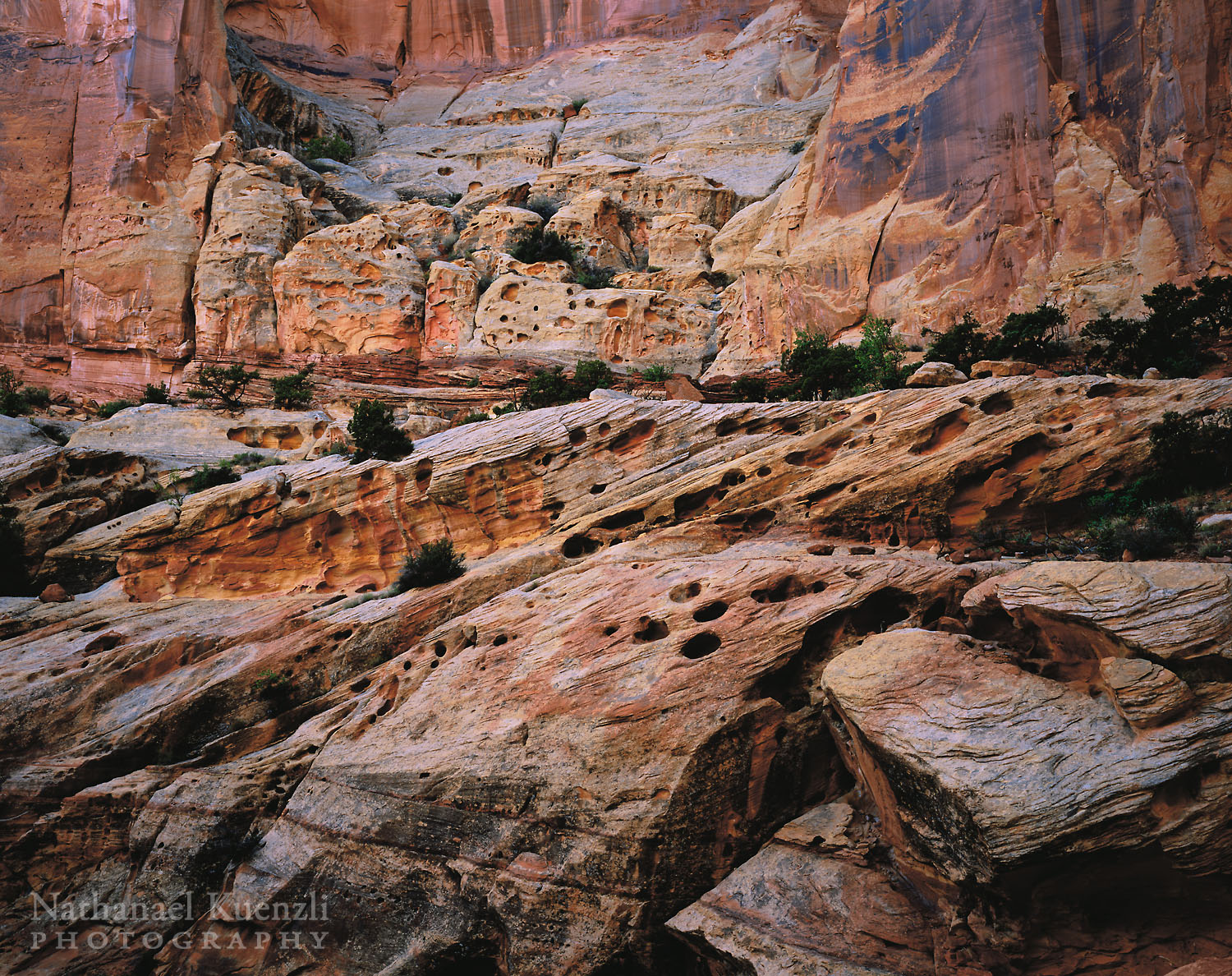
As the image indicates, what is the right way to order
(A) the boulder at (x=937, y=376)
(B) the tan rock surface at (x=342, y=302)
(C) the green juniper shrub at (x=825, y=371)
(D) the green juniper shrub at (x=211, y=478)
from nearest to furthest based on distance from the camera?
1. (A) the boulder at (x=937, y=376)
2. (D) the green juniper shrub at (x=211, y=478)
3. (C) the green juniper shrub at (x=825, y=371)
4. (B) the tan rock surface at (x=342, y=302)

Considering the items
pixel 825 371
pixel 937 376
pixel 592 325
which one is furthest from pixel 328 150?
pixel 937 376

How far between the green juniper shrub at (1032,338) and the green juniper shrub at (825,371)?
403 centimetres

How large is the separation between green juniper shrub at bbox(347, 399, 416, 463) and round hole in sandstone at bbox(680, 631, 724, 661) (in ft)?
34.6

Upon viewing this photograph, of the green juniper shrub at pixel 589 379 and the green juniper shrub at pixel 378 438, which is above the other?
the green juniper shrub at pixel 589 379

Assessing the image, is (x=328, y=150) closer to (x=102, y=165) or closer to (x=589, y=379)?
(x=102, y=165)

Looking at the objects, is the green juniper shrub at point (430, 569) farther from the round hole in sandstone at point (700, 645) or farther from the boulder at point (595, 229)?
the boulder at point (595, 229)

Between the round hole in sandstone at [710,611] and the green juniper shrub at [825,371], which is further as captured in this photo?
the green juniper shrub at [825,371]

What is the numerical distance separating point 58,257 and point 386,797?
3728 cm

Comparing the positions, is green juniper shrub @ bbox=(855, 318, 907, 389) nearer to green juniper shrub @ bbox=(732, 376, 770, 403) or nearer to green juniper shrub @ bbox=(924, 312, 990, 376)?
green juniper shrub @ bbox=(924, 312, 990, 376)

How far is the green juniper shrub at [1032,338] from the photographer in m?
21.0

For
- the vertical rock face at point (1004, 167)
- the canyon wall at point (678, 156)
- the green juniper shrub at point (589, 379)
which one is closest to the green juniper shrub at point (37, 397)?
the canyon wall at point (678, 156)

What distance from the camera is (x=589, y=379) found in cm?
2445

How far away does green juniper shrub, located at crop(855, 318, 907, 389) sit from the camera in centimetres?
2055

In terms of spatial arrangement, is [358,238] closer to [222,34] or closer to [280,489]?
[222,34]
